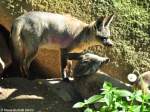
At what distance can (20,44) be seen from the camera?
19.7ft

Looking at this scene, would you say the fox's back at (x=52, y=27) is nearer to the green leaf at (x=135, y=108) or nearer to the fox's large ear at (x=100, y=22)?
the fox's large ear at (x=100, y=22)

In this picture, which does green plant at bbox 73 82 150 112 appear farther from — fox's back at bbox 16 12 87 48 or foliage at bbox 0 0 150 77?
foliage at bbox 0 0 150 77

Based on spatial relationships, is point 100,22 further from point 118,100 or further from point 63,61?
point 118,100

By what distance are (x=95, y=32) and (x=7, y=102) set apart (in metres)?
1.42

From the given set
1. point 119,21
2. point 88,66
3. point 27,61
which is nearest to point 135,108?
point 88,66

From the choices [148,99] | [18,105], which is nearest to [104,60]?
[18,105]

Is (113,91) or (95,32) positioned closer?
(113,91)

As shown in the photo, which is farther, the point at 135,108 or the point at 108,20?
the point at 108,20

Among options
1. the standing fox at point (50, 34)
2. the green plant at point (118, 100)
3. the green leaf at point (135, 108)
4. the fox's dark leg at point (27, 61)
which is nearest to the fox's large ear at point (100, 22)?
the standing fox at point (50, 34)

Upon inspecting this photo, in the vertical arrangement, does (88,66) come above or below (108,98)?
below

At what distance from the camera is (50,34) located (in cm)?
616

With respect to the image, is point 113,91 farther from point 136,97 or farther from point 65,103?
point 65,103

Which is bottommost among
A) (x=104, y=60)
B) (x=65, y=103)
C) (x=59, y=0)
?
(x=65, y=103)

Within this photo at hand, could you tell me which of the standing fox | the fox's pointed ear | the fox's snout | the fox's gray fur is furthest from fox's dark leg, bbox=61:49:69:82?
the fox's pointed ear
